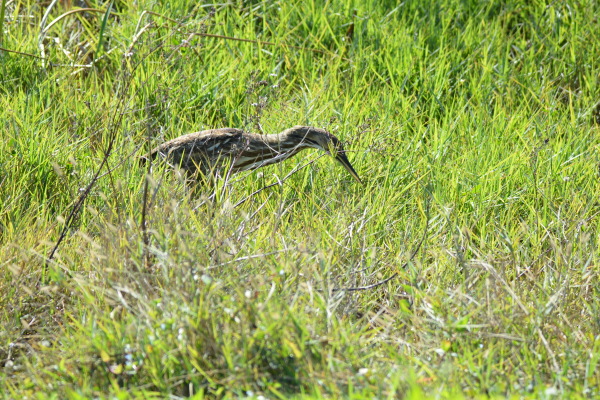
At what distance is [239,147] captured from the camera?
211 inches

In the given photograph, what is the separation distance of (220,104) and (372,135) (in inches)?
45.9

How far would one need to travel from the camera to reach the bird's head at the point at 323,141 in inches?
209

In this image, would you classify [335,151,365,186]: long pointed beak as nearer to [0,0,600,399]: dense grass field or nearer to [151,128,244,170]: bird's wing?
[0,0,600,399]: dense grass field

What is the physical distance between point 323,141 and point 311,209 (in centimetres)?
63

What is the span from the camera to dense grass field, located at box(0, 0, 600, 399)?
3.36 metres

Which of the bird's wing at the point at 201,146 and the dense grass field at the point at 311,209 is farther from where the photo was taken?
the bird's wing at the point at 201,146

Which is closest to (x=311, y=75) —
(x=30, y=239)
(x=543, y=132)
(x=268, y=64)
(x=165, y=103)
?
(x=268, y=64)

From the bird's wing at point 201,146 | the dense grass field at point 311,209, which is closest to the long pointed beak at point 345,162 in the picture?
the dense grass field at point 311,209

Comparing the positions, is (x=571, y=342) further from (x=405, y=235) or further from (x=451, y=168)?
(x=451, y=168)

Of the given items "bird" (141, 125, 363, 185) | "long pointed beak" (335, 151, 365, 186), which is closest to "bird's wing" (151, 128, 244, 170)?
"bird" (141, 125, 363, 185)

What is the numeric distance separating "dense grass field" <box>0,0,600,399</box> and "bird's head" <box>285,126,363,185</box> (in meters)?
0.11

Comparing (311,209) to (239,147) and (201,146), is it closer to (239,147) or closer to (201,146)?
(239,147)

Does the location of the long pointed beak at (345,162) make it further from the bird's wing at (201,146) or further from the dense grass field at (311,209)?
the bird's wing at (201,146)

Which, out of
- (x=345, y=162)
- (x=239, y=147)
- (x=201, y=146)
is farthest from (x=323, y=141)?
(x=201, y=146)
